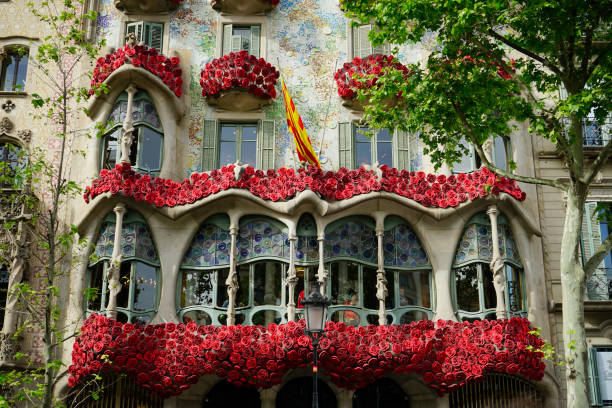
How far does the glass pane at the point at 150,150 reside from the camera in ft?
70.6

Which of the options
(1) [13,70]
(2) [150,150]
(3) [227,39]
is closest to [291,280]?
(2) [150,150]

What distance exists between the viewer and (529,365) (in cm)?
1906

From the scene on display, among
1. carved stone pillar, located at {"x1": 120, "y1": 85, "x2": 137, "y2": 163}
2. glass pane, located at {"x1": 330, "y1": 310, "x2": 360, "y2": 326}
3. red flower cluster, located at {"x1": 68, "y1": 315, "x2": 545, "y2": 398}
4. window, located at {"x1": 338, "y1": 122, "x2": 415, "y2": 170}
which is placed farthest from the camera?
window, located at {"x1": 338, "y1": 122, "x2": 415, "y2": 170}

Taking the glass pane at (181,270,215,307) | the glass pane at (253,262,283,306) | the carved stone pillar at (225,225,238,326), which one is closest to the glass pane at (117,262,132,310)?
the glass pane at (181,270,215,307)

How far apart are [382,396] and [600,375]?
612 centimetres

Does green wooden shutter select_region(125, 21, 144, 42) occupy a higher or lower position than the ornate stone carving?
higher

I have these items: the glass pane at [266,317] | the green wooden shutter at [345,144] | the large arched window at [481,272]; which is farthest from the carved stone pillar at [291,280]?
the large arched window at [481,272]

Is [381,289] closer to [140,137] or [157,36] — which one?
[140,137]

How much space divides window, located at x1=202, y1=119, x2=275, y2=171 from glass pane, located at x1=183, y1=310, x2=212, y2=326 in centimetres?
437

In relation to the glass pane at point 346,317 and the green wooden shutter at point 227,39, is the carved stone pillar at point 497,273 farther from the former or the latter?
the green wooden shutter at point 227,39

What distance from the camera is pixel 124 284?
66.3 ft

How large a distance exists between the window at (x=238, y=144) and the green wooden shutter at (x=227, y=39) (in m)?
2.43

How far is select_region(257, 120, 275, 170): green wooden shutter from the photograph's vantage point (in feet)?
72.5

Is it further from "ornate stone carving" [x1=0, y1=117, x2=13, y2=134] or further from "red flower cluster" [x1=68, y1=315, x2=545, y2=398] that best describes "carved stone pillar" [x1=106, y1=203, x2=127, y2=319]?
"ornate stone carving" [x1=0, y1=117, x2=13, y2=134]
